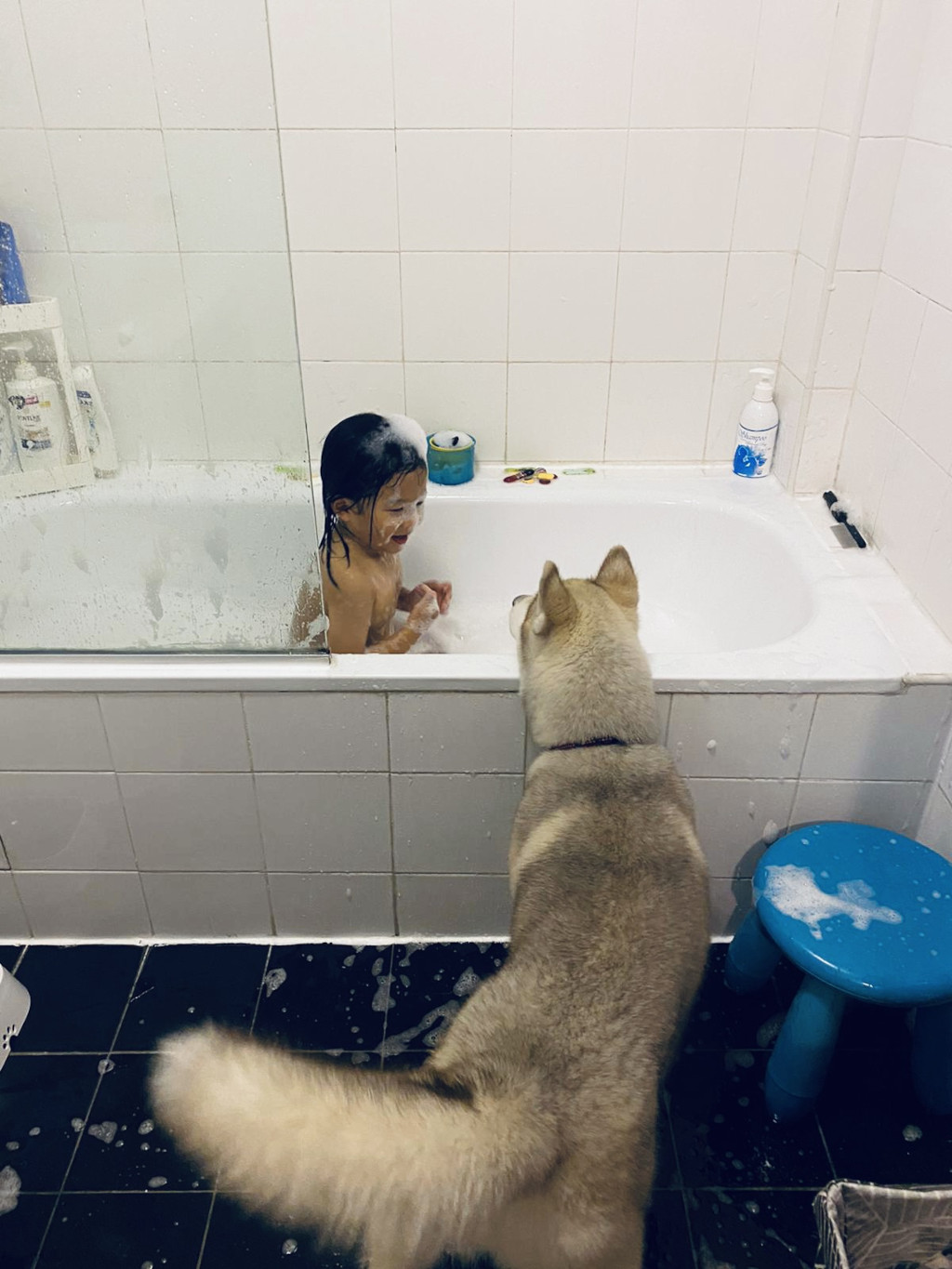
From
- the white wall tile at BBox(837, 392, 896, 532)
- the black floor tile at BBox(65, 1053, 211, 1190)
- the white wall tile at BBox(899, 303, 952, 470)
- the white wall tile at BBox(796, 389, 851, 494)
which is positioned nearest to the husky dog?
the black floor tile at BBox(65, 1053, 211, 1190)

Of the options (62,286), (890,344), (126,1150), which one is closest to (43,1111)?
(126,1150)

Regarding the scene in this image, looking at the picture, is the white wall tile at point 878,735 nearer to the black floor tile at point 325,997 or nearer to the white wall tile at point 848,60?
the black floor tile at point 325,997

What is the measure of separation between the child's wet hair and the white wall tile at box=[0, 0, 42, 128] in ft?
2.65

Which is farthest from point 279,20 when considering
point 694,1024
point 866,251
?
point 694,1024

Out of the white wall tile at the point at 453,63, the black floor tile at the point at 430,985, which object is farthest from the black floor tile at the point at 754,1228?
the white wall tile at the point at 453,63

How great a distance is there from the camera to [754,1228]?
4.37 ft

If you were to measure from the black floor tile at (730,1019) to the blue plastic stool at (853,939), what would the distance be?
0.13m

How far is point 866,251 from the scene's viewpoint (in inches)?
72.1

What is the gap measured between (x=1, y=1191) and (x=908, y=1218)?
1281 mm

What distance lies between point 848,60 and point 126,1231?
238 centimetres

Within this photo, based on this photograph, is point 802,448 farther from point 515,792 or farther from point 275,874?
point 275,874

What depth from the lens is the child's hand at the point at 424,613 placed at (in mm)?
1898

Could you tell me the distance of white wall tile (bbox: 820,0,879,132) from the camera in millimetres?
1702

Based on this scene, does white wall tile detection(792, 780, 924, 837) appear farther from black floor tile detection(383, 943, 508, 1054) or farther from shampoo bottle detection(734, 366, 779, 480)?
shampoo bottle detection(734, 366, 779, 480)
